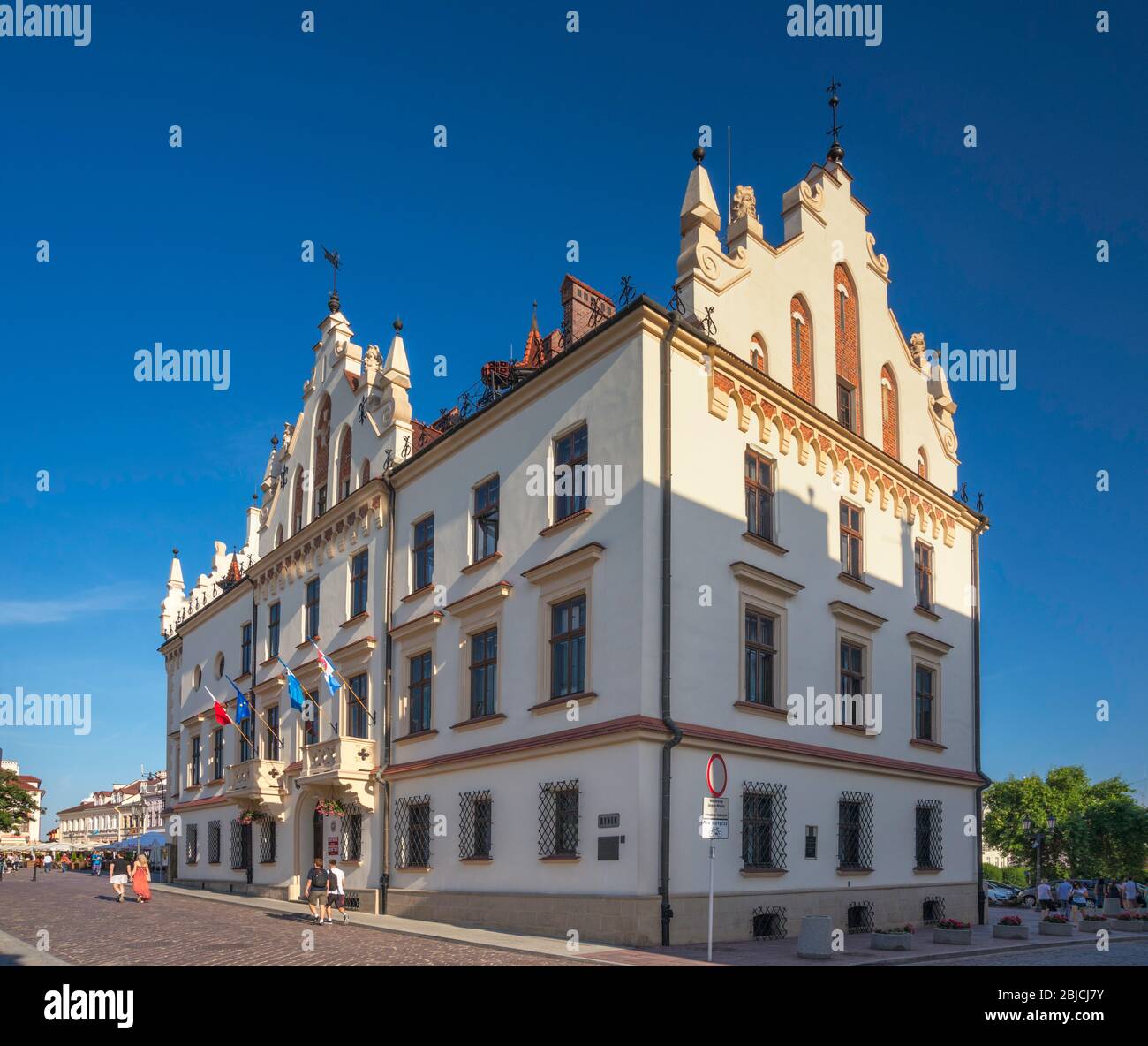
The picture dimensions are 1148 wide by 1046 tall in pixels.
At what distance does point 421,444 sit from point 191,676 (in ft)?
70.1

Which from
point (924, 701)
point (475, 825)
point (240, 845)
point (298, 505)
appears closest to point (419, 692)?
point (475, 825)

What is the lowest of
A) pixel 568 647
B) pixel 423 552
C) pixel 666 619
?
pixel 568 647

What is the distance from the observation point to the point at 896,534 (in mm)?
29219

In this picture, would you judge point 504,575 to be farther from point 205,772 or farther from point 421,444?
point 205,772

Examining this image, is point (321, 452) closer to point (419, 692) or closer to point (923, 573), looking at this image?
point (419, 692)

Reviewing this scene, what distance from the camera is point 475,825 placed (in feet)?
81.7

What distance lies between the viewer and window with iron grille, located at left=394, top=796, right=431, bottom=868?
26781 millimetres

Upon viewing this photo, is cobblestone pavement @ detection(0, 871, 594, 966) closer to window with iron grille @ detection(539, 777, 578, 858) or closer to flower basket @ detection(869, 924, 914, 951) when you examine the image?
window with iron grille @ detection(539, 777, 578, 858)

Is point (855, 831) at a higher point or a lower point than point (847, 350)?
lower

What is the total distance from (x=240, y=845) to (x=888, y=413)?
86.0 ft

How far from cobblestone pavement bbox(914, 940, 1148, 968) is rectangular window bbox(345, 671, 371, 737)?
16400mm

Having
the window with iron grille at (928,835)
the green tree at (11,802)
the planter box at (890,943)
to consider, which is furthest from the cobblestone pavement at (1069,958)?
the green tree at (11,802)

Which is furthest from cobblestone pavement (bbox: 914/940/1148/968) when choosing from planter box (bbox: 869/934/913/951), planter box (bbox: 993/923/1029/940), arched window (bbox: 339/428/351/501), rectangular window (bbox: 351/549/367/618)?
arched window (bbox: 339/428/351/501)

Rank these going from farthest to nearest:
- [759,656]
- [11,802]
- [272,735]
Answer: [11,802]
[272,735]
[759,656]
